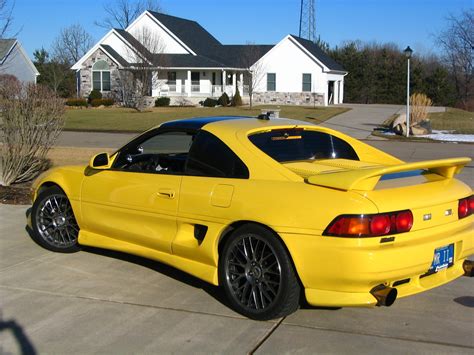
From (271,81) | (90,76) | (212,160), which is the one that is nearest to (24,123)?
(212,160)

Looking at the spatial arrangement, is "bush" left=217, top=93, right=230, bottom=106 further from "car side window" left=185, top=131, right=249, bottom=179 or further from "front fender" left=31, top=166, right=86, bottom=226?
"car side window" left=185, top=131, right=249, bottom=179

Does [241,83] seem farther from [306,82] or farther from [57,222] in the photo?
[57,222]

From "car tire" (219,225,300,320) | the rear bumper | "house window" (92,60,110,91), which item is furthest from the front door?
the rear bumper

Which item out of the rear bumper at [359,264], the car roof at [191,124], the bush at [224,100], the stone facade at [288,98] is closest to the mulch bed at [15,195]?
the car roof at [191,124]

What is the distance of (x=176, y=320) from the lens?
4.39 meters

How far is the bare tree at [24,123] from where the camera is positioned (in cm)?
962

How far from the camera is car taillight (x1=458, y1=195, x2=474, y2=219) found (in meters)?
4.48

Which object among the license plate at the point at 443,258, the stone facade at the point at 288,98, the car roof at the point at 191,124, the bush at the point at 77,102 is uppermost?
the stone facade at the point at 288,98

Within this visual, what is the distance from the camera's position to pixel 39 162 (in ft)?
35.4

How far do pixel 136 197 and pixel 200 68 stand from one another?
4245 centimetres

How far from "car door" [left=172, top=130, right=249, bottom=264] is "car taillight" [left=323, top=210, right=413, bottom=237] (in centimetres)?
84

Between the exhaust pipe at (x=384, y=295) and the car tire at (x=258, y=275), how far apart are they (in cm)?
58

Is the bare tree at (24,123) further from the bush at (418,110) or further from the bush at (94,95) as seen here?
the bush at (94,95)

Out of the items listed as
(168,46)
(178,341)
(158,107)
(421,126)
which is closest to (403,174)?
Answer: (178,341)
